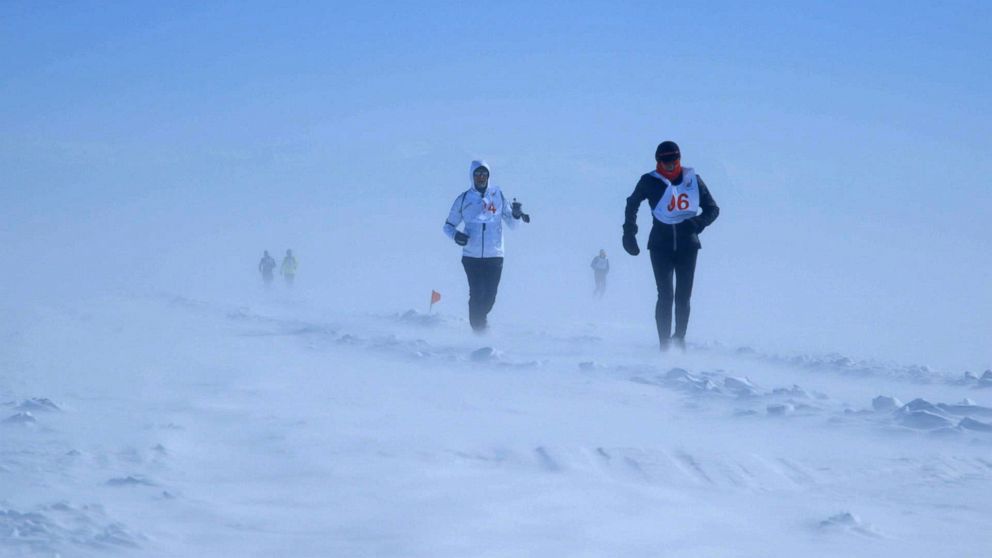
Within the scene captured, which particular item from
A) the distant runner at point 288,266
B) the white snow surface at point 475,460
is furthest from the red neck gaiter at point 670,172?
the distant runner at point 288,266

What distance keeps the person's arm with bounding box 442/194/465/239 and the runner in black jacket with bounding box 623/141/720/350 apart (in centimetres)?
246

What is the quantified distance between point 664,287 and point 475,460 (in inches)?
214

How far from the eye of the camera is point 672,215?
9.01 metres

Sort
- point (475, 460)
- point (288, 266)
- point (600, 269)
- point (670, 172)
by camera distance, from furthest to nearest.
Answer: point (288, 266) → point (600, 269) → point (670, 172) → point (475, 460)

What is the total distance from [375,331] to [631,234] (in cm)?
330

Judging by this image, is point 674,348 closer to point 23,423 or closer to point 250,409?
point 250,409

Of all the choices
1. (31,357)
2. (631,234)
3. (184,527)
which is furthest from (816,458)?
(31,357)

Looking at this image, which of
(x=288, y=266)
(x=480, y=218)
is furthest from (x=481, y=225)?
(x=288, y=266)

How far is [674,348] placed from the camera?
9461 mm

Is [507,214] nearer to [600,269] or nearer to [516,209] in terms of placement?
[516,209]

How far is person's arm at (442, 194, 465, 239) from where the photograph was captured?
36.3ft

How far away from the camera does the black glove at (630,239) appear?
29.8ft

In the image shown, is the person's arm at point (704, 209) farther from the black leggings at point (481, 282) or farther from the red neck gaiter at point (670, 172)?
the black leggings at point (481, 282)

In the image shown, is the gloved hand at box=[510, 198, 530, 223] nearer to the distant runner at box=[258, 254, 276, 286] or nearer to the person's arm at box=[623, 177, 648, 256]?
the person's arm at box=[623, 177, 648, 256]
